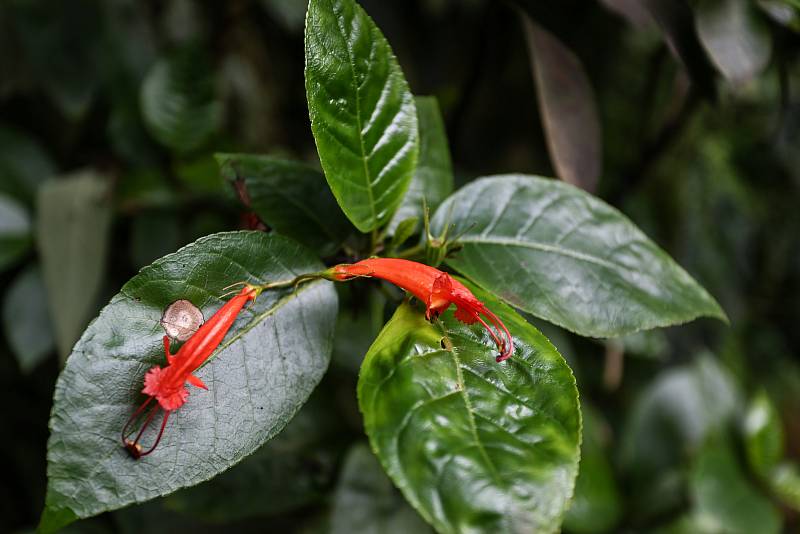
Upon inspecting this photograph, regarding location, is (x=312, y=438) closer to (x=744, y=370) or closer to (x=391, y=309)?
(x=391, y=309)

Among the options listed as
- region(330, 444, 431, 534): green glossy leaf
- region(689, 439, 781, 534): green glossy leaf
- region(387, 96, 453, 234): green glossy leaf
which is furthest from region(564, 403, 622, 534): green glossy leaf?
region(387, 96, 453, 234): green glossy leaf

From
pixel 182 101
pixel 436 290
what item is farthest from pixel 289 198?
pixel 182 101

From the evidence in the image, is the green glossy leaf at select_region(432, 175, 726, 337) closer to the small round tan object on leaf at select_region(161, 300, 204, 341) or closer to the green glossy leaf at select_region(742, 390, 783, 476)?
the small round tan object on leaf at select_region(161, 300, 204, 341)

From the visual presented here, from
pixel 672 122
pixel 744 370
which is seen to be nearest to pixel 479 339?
pixel 672 122

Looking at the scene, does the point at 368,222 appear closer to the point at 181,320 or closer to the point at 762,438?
the point at 181,320

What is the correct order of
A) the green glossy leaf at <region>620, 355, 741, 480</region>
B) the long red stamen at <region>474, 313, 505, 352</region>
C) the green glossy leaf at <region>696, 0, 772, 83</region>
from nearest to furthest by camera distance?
the long red stamen at <region>474, 313, 505, 352</region>
the green glossy leaf at <region>696, 0, 772, 83</region>
the green glossy leaf at <region>620, 355, 741, 480</region>
